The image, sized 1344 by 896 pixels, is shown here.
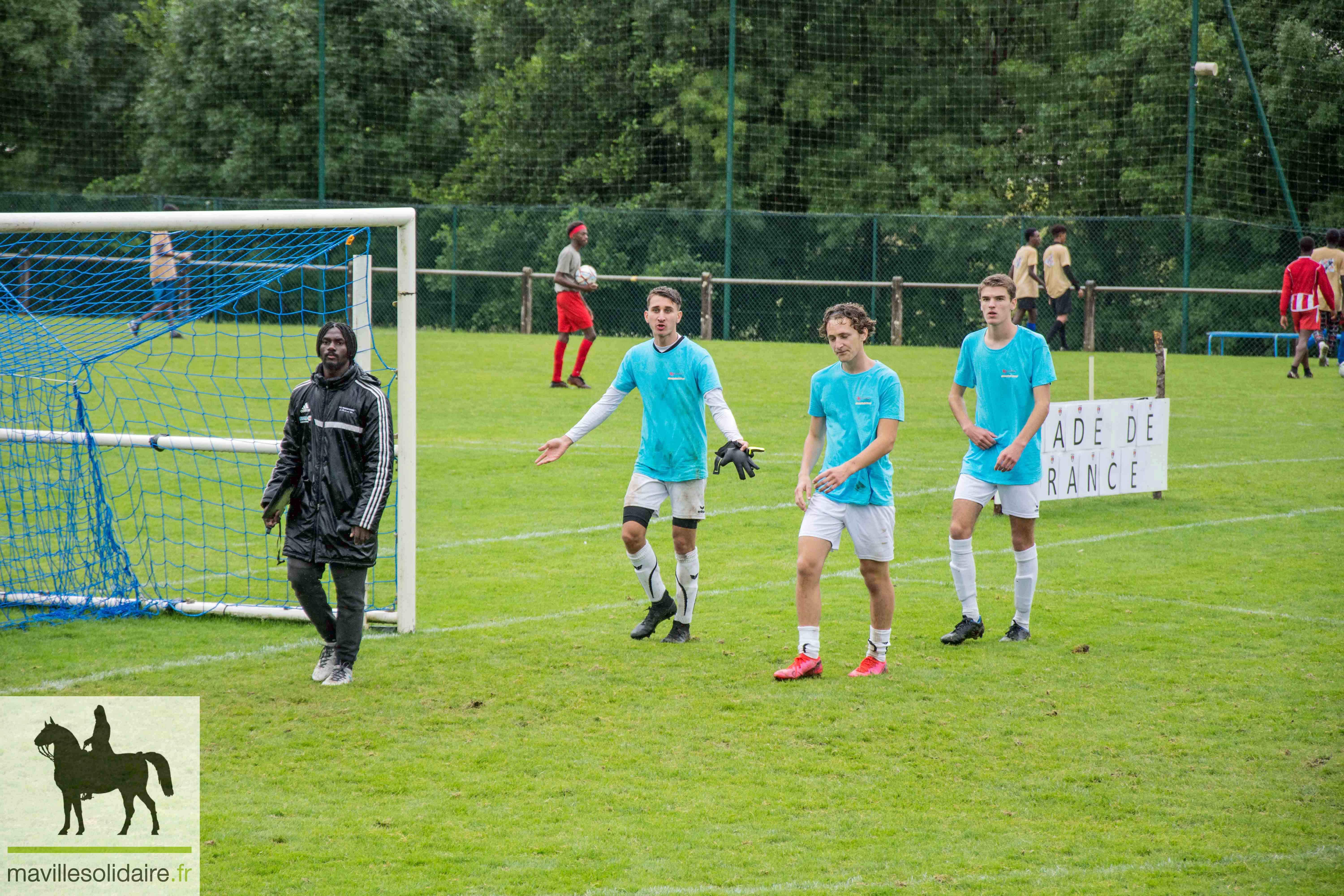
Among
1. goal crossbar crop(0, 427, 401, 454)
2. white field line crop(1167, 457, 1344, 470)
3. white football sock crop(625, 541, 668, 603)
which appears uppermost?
goal crossbar crop(0, 427, 401, 454)

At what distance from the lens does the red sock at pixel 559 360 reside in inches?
739

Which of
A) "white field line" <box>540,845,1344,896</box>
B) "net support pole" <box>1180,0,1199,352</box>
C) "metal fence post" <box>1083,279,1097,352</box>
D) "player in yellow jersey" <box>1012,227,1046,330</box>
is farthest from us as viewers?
"metal fence post" <box>1083,279,1097,352</box>

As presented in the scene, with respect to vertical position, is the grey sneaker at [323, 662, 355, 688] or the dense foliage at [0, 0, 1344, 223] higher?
the dense foliage at [0, 0, 1344, 223]

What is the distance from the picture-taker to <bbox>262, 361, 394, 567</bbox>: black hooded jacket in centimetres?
659

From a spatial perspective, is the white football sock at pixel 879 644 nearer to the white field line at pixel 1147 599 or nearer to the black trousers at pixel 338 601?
the white field line at pixel 1147 599

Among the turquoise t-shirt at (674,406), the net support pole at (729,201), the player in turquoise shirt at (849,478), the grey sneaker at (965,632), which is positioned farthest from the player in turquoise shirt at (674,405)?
the net support pole at (729,201)

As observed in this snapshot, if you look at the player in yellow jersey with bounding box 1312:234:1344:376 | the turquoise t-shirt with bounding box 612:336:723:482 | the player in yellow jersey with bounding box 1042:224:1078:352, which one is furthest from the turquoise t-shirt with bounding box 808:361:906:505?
the player in yellow jersey with bounding box 1042:224:1078:352

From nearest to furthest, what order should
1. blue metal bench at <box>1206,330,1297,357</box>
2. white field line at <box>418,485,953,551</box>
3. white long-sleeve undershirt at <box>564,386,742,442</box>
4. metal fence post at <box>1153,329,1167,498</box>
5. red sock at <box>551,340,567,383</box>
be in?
white long-sleeve undershirt at <box>564,386,742,442</box> < white field line at <box>418,485,953,551</box> < metal fence post at <box>1153,329,1167,498</box> < red sock at <box>551,340,567,383</box> < blue metal bench at <box>1206,330,1297,357</box>

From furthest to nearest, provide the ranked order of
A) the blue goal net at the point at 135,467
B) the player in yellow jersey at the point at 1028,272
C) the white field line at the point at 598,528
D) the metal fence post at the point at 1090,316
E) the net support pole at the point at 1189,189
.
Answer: the metal fence post at the point at 1090,316
the net support pole at the point at 1189,189
the player in yellow jersey at the point at 1028,272
the white field line at the point at 598,528
the blue goal net at the point at 135,467

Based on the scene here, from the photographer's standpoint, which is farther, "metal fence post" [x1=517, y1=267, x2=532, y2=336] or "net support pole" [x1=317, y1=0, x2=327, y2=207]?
"net support pole" [x1=317, y1=0, x2=327, y2=207]

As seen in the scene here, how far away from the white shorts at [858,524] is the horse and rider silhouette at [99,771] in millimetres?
3215

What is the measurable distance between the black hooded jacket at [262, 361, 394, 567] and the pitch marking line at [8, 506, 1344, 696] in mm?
1020

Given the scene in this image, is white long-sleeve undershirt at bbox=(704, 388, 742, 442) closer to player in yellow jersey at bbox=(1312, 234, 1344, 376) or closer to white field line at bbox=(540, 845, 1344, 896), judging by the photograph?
white field line at bbox=(540, 845, 1344, 896)

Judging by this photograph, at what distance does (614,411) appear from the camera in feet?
25.3
